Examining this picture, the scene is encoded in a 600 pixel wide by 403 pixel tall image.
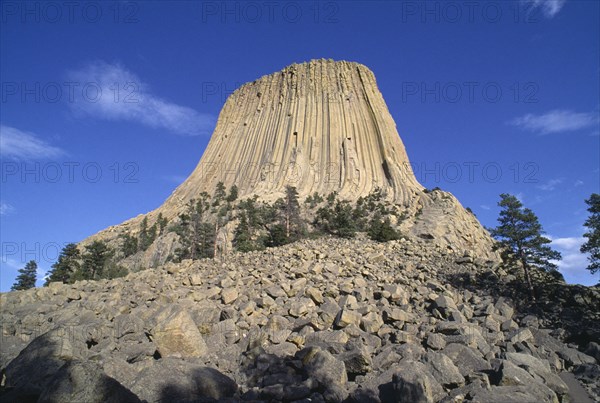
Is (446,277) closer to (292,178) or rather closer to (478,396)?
(478,396)

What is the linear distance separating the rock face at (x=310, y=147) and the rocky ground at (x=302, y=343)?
3419 centimetres

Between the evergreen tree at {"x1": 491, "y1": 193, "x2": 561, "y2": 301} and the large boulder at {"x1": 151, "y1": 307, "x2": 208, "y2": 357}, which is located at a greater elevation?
the evergreen tree at {"x1": 491, "y1": 193, "x2": 561, "y2": 301}

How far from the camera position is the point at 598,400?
647 centimetres

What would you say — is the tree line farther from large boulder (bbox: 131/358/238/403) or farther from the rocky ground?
large boulder (bbox: 131/358/238/403)

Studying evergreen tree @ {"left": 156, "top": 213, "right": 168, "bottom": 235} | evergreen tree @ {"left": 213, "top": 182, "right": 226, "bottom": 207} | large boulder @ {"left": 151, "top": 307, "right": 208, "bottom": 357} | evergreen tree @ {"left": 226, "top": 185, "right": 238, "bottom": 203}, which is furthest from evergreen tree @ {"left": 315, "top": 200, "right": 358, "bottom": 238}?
evergreen tree @ {"left": 156, "top": 213, "right": 168, "bottom": 235}

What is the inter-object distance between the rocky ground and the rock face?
34188 mm

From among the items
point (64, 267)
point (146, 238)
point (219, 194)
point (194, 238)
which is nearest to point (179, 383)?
point (194, 238)

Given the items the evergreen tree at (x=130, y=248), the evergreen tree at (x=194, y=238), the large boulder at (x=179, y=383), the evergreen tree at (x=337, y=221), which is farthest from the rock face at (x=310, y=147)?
the large boulder at (x=179, y=383)

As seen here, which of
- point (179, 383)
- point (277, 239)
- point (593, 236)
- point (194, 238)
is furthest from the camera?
point (194, 238)

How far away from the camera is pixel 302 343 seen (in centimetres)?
748

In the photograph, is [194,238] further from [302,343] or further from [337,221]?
[302,343]

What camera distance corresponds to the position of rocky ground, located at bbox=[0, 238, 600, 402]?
17.4 ft

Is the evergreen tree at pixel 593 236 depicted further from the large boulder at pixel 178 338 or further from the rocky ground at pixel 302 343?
the large boulder at pixel 178 338

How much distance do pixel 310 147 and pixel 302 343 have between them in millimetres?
55780
